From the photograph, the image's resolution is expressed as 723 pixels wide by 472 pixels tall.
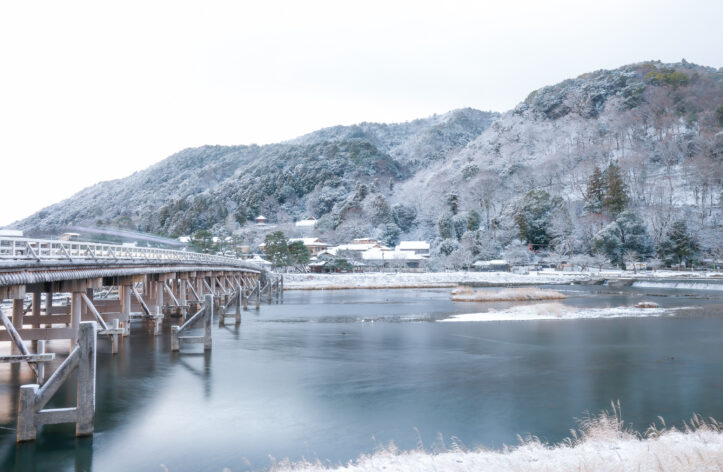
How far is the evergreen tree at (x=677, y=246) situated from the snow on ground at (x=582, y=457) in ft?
247

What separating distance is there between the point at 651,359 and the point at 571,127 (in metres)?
137

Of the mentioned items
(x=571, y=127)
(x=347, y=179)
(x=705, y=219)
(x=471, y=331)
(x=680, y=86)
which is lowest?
(x=471, y=331)

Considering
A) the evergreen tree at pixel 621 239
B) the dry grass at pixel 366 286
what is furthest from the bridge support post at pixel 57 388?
the evergreen tree at pixel 621 239

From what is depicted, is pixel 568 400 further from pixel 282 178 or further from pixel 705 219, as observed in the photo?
pixel 282 178

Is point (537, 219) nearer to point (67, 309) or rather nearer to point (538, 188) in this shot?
point (538, 188)

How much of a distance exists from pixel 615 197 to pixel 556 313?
64.9 meters

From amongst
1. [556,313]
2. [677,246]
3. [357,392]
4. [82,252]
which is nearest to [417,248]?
[677,246]

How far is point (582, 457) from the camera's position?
28.1 feet

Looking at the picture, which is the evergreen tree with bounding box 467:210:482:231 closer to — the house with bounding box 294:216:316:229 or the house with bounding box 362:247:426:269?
the house with bounding box 362:247:426:269

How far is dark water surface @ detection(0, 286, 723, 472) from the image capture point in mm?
10391

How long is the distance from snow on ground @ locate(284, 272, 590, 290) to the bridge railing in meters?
27.2

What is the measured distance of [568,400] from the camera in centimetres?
1359

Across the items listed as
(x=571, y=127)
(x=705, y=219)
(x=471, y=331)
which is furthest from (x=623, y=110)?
(x=471, y=331)

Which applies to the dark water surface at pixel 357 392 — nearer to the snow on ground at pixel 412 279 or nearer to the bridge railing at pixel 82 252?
the bridge railing at pixel 82 252
